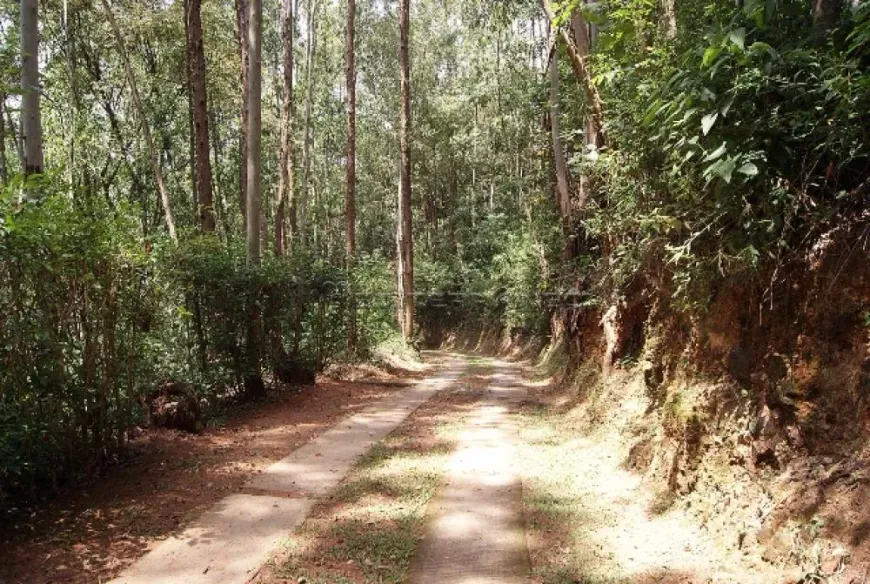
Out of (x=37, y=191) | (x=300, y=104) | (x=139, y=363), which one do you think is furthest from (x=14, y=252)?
(x=300, y=104)

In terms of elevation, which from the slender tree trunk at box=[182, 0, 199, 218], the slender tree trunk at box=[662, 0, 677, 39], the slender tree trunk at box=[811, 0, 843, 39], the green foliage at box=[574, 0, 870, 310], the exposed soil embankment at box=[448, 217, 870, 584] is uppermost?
the slender tree trunk at box=[182, 0, 199, 218]

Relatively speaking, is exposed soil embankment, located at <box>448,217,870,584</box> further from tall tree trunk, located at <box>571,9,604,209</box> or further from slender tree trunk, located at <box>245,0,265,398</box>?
slender tree trunk, located at <box>245,0,265,398</box>

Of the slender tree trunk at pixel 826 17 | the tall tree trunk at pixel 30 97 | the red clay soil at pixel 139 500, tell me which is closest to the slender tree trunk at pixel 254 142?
the red clay soil at pixel 139 500

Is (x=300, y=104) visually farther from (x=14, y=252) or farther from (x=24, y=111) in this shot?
(x=14, y=252)

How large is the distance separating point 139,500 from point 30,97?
4.47 meters

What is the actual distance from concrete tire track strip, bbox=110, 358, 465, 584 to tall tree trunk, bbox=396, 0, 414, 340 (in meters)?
11.9

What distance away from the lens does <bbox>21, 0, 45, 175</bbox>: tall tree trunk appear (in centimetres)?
636

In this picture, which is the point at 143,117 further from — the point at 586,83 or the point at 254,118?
the point at 586,83

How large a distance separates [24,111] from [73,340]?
9.56 ft

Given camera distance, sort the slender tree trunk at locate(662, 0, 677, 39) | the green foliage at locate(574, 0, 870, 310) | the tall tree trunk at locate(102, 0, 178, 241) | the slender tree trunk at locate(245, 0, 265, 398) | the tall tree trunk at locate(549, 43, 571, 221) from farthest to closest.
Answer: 1. the tall tree trunk at locate(102, 0, 178, 241)
2. the tall tree trunk at locate(549, 43, 571, 221)
3. the slender tree trunk at locate(245, 0, 265, 398)
4. the slender tree trunk at locate(662, 0, 677, 39)
5. the green foliage at locate(574, 0, 870, 310)

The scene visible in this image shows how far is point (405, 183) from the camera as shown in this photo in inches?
758

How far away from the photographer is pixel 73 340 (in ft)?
17.1

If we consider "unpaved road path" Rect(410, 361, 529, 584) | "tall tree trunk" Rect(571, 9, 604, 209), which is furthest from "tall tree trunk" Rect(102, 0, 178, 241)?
"unpaved road path" Rect(410, 361, 529, 584)

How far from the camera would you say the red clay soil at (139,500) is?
13.3 feet
